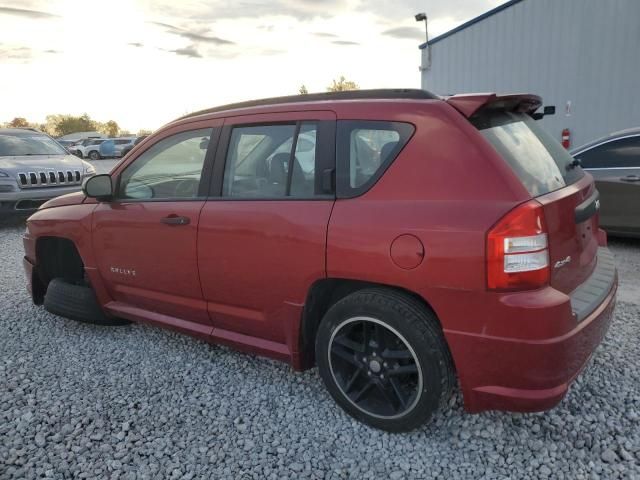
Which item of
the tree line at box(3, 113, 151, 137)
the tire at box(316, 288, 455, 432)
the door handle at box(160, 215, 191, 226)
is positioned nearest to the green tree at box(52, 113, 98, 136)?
the tree line at box(3, 113, 151, 137)

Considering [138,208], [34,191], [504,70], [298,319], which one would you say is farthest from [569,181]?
[504,70]

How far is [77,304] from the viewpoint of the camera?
3.97m

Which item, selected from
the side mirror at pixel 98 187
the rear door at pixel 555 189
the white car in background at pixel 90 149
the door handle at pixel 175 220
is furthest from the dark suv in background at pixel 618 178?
the white car in background at pixel 90 149

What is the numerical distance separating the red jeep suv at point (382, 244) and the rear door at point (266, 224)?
11mm

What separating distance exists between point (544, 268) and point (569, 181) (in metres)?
0.75

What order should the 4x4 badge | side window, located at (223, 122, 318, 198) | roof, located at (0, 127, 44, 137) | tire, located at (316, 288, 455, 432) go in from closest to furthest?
the 4x4 badge
tire, located at (316, 288, 455, 432)
side window, located at (223, 122, 318, 198)
roof, located at (0, 127, 44, 137)

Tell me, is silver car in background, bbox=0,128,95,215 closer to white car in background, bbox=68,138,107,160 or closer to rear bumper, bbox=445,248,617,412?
rear bumper, bbox=445,248,617,412

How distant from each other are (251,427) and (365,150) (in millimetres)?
1614

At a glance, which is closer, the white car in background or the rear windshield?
the rear windshield

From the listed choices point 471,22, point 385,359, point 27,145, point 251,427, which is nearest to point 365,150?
point 385,359

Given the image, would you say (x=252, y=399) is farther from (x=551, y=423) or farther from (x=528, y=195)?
(x=528, y=195)

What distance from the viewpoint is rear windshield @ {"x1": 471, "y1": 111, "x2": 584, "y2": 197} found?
2344 millimetres

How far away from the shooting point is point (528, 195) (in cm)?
222

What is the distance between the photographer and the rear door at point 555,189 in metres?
2.29
